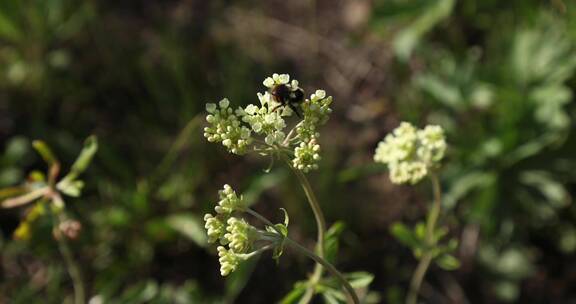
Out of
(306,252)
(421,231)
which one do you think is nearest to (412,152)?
(421,231)

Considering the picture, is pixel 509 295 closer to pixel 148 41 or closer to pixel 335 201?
pixel 335 201

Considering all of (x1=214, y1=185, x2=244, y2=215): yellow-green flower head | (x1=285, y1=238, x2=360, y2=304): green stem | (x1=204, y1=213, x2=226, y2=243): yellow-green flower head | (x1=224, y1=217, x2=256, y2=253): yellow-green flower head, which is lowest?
(x1=285, y1=238, x2=360, y2=304): green stem

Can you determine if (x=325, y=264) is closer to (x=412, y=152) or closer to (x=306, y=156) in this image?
(x=306, y=156)

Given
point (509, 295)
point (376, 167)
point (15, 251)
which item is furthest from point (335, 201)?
point (15, 251)

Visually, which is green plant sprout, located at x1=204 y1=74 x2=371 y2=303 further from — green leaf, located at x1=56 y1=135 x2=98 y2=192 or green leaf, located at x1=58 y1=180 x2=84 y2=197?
green leaf, located at x1=56 y1=135 x2=98 y2=192

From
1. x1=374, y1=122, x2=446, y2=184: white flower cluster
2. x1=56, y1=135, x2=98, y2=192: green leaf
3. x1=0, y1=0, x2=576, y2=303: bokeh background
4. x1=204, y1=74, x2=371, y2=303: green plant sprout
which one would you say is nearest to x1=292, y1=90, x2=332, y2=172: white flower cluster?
x1=204, y1=74, x2=371, y2=303: green plant sprout

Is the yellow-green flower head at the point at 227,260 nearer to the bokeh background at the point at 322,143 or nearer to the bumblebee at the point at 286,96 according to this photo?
the bumblebee at the point at 286,96
